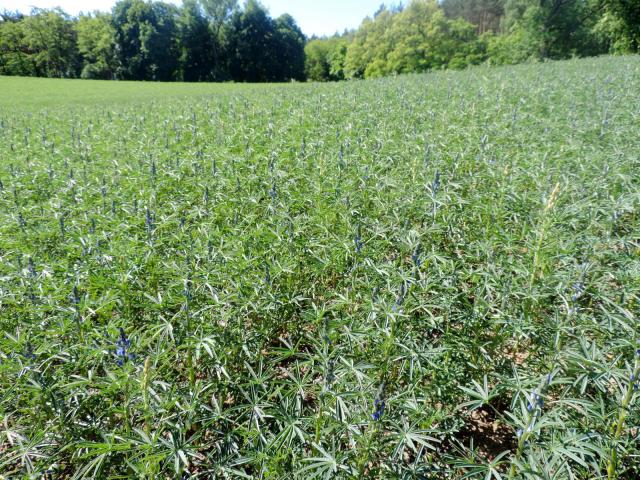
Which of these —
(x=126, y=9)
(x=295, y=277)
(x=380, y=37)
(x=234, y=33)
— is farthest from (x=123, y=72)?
(x=295, y=277)

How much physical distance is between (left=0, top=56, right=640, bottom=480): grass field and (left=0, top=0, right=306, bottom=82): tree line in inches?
2252

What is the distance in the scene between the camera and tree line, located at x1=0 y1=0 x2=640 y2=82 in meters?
39.1

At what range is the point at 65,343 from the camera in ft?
8.63

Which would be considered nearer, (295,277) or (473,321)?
(473,321)

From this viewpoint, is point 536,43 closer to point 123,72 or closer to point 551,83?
point 551,83

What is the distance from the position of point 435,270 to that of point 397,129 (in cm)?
545

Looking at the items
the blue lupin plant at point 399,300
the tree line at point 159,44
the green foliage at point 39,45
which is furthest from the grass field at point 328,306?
the green foliage at point 39,45

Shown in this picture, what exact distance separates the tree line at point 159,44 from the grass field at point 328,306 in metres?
57.2

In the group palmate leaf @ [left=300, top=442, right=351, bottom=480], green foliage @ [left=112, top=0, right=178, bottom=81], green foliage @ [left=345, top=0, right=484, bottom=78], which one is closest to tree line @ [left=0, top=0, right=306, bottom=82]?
green foliage @ [left=112, top=0, right=178, bottom=81]

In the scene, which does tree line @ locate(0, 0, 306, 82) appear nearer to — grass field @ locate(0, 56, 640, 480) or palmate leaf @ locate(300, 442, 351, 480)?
grass field @ locate(0, 56, 640, 480)

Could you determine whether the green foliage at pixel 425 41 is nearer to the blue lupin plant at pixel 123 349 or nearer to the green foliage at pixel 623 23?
the green foliage at pixel 623 23

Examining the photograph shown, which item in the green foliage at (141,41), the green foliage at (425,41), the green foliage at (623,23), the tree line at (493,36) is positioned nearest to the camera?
the green foliage at (623,23)

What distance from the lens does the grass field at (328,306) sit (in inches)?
76.7

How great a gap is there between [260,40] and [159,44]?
16138mm
